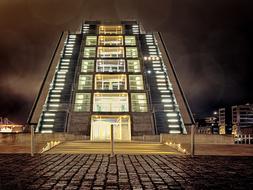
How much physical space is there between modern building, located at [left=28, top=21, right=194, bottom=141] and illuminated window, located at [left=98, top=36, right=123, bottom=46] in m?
0.17

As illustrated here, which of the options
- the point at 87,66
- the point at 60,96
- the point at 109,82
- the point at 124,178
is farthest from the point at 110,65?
the point at 124,178

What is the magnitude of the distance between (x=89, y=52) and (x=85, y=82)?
824 cm

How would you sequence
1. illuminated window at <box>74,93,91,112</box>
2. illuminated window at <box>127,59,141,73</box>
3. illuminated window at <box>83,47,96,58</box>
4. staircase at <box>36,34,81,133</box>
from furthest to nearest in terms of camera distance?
illuminated window at <box>83,47,96,58</box> < illuminated window at <box>127,59,141,73</box> < illuminated window at <box>74,93,91,112</box> < staircase at <box>36,34,81,133</box>

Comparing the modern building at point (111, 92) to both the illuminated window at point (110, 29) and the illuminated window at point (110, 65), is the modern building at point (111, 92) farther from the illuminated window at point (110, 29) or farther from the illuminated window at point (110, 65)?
the illuminated window at point (110, 29)

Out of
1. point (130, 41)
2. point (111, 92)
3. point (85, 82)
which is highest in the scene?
point (130, 41)

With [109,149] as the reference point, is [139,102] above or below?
above

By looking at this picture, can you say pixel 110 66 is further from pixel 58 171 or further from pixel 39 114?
pixel 58 171

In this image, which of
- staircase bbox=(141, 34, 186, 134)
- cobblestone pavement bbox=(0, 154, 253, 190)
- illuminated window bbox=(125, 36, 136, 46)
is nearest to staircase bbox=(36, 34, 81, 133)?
illuminated window bbox=(125, 36, 136, 46)

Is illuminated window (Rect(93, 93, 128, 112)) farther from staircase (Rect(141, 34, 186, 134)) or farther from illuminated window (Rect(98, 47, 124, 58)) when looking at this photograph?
illuminated window (Rect(98, 47, 124, 58))

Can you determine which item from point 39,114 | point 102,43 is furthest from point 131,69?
point 39,114

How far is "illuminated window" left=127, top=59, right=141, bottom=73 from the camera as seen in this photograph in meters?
39.6

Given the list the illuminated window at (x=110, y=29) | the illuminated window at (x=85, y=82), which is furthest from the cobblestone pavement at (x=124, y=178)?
the illuminated window at (x=110, y=29)

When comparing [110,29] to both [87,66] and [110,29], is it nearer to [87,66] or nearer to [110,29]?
[110,29]

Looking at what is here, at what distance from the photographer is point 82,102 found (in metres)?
34.3
